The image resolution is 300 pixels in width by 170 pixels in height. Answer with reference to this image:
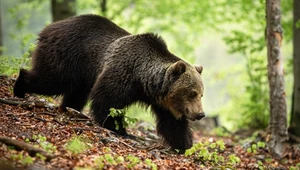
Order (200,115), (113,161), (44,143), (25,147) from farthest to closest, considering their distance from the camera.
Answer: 1. (200,115)
2. (44,143)
3. (113,161)
4. (25,147)

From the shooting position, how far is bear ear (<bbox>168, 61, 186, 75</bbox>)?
7.85 metres

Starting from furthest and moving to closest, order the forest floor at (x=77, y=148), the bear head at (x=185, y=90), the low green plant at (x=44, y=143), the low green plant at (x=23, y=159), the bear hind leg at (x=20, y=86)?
the bear hind leg at (x=20, y=86) → the bear head at (x=185, y=90) → the low green plant at (x=44, y=143) → the forest floor at (x=77, y=148) → the low green plant at (x=23, y=159)

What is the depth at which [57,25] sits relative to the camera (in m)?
9.15

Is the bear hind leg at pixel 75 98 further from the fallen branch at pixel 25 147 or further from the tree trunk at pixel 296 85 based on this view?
the tree trunk at pixel 296 85

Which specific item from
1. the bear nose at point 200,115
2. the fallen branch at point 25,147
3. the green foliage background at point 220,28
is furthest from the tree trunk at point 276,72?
the fallen branch at point 25,147

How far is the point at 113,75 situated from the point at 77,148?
2.98 metres

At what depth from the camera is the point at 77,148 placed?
5.41 metres

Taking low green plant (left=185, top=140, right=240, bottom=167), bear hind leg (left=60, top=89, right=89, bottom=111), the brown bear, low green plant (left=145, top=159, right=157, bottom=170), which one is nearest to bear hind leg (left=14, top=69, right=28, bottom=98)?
the brown bear

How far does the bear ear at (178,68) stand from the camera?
785 centimetres

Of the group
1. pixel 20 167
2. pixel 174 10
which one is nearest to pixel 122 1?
pixel 174 10

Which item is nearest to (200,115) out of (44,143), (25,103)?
(44,143)

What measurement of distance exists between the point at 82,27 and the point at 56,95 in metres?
1.41

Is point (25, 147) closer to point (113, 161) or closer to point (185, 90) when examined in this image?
point (113, 161)

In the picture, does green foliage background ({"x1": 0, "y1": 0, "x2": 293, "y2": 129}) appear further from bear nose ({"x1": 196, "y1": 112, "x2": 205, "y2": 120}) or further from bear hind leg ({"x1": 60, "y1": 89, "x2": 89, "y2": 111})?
bear nose ({"x1": 196, "y1": 112, "x2": 205, "y2": 120})
